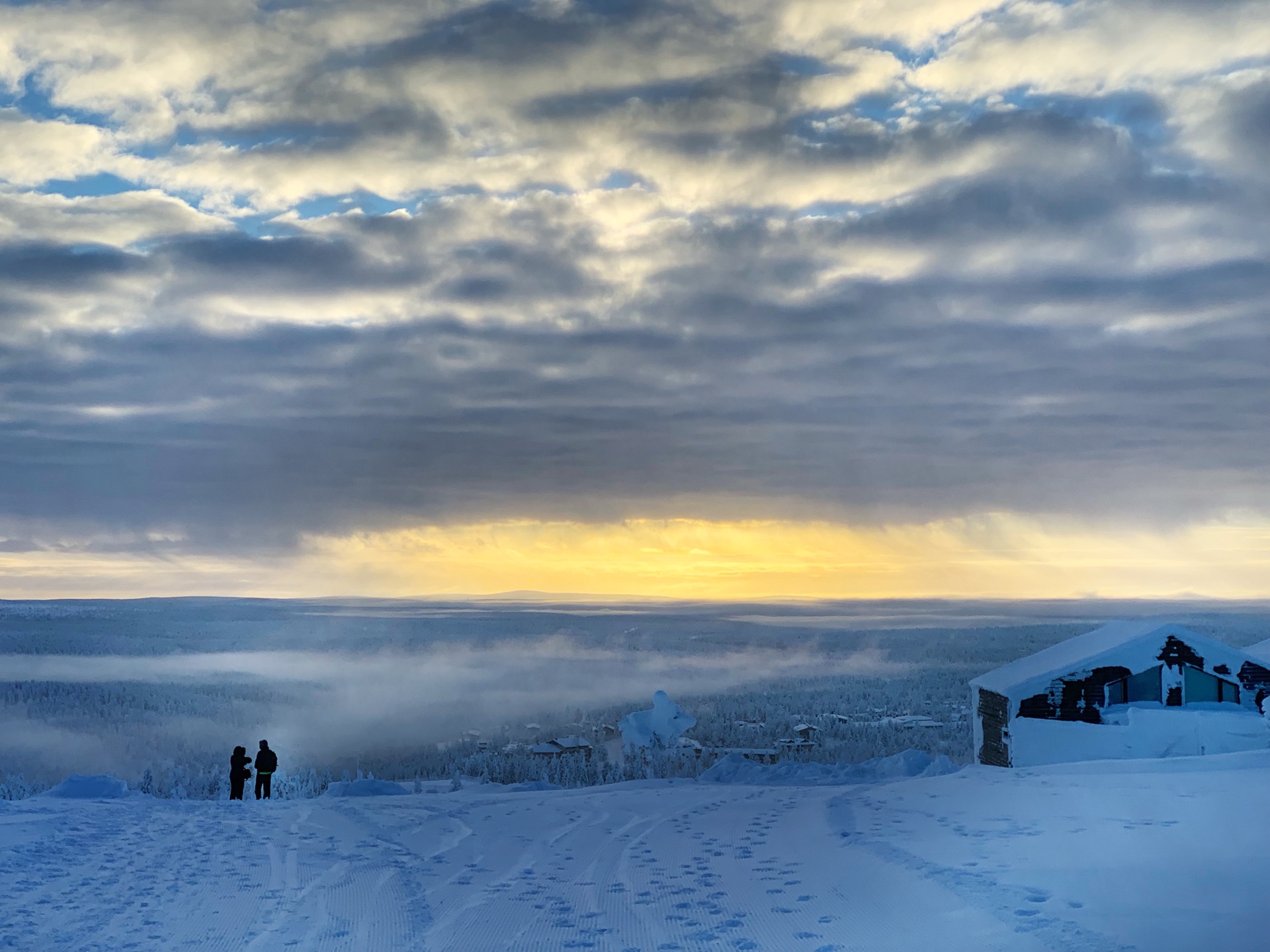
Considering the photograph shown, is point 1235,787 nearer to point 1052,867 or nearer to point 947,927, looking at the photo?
point 1052,867

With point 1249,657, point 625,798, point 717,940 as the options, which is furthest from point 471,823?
point 1249,657

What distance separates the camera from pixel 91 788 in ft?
93.4

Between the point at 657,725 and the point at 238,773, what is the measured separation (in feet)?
148

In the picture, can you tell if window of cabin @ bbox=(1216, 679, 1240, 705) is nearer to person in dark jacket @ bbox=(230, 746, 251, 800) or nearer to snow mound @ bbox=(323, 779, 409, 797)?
snow mound @ bbox=(323, 779, 409, 797)

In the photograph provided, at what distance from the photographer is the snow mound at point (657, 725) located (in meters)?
71.2

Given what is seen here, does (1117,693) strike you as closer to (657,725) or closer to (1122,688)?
(1122,688)

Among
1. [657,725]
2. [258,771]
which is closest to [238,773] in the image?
[258,771]

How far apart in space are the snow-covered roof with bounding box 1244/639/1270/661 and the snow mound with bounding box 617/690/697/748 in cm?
3829

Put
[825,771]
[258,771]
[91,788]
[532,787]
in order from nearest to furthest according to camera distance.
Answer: [91,788] < [258,771] < [532,787] < [825,771]

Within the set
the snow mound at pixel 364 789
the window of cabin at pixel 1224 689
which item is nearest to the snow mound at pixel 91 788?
the snow mound at pixel 364 789

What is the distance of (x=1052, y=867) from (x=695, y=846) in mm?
5998

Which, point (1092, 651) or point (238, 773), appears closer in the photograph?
point (238, 773)

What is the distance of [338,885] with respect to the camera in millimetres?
15945

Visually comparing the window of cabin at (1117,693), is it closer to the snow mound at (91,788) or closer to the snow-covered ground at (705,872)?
the snow-covered ground at (705,872)
